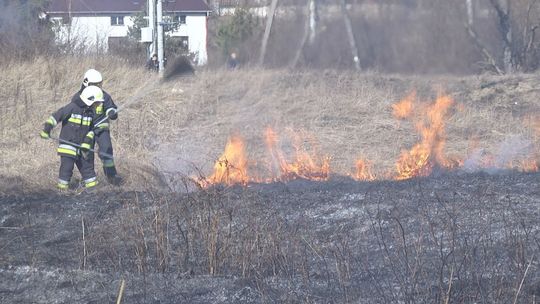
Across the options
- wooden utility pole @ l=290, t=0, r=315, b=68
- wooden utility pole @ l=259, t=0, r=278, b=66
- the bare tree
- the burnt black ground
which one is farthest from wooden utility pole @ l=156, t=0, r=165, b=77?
the burnt black ground

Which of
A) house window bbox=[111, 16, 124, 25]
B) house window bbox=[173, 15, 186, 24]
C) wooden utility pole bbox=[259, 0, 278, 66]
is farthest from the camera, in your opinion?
house window bbox=[173, 15, 186, 24]

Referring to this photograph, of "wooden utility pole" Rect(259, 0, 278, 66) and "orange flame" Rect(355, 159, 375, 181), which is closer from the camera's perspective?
"orange flame" Rect(355, 159, 375, 181)

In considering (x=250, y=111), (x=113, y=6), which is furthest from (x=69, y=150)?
(x=113, y=6)

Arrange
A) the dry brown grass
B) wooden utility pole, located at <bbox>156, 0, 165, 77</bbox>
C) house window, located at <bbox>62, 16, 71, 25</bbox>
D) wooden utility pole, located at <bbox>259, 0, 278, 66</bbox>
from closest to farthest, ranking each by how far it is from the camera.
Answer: the dry brown grass
wooden utility pole, located at <bbox>156, 0, 165, 77</bbox>
house window, located at <bbox>62, 16, 71, 25</bbox>
wooden utility pole, located at <bbox>259, 0, 278, 66</bbox>

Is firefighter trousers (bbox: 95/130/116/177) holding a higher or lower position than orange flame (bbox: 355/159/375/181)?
higher

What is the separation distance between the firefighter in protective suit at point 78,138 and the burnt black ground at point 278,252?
1757 millimetres

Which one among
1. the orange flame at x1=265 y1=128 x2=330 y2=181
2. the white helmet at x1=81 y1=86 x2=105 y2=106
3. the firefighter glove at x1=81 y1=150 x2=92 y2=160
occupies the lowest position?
the orange flame at x1=265 y1=128 x2=330 y2=181

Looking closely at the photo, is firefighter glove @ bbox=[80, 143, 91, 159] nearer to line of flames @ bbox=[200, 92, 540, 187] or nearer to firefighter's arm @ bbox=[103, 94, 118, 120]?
firefighter's arm @ bbox=[103, 94, 118, 120]

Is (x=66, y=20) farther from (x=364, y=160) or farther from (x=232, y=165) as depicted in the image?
(x=232, y=165)

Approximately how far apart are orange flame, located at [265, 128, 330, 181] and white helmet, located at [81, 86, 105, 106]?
9.22ft

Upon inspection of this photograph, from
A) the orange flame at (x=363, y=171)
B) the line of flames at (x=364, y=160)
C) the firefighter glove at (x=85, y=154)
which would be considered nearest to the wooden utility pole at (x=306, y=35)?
the line of flames at (x=364, y=160)

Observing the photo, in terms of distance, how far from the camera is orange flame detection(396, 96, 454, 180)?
13094 mm

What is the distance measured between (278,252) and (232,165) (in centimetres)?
395

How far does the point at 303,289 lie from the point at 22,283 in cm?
218
